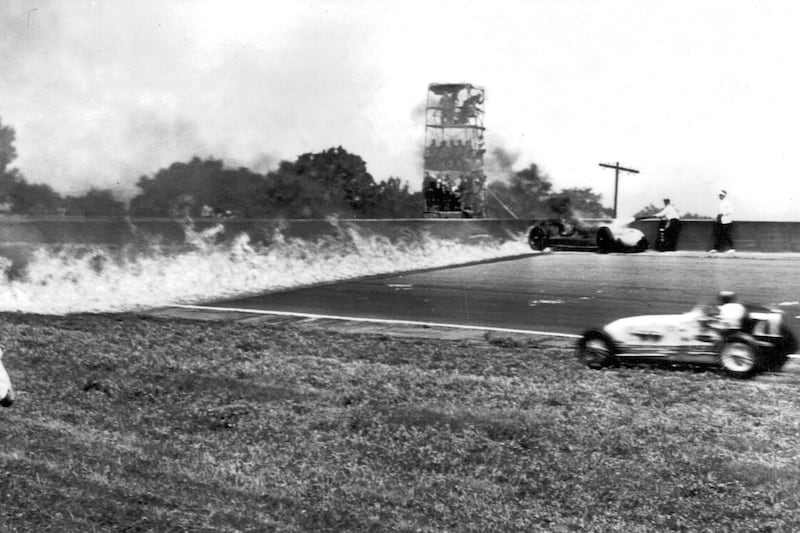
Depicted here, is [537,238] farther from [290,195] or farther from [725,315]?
[290,195]

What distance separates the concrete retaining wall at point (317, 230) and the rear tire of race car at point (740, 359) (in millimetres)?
738

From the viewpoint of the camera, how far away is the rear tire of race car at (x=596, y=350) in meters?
6.58

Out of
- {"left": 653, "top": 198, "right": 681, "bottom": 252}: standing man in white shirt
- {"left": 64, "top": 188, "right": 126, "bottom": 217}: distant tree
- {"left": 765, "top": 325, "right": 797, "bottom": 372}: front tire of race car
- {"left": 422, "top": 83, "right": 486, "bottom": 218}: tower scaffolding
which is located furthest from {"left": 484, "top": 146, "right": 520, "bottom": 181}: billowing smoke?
{"left": 64, "top": 188, "right": 126, "bottom": 217}: distant tree

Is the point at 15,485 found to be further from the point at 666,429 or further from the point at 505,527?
the point at 666,429

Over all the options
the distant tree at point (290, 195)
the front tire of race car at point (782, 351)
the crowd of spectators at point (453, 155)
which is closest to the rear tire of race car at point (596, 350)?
the front tire of race car at point (782, 351)

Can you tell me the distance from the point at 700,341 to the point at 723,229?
0.97 meters

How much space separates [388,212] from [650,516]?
4103 millimetres

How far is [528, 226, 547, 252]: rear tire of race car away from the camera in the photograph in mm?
7332

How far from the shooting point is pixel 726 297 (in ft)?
A: 20.6

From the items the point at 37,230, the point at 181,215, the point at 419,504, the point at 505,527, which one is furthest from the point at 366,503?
the point at 37,230

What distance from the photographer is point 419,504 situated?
516 cm

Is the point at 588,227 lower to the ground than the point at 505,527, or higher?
higher

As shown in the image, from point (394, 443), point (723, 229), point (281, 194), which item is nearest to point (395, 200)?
point (281, 194)

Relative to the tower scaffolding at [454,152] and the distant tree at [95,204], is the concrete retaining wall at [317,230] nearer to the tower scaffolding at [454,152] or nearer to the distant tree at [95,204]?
the distant tree at [95,204]
